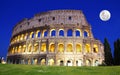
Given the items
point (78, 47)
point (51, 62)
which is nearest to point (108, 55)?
point (78, 47)

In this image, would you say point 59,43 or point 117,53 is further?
point 59,43

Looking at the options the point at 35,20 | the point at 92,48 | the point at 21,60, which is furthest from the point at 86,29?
the point at 21,60

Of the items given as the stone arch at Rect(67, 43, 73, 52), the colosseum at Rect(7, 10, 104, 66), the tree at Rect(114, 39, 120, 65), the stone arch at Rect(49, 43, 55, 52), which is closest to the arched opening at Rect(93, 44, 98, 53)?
the colosseum at Rect(7, 10, 104, 66)

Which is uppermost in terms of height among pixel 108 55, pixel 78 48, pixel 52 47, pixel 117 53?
pixel 52 47

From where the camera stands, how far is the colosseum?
4691 cm

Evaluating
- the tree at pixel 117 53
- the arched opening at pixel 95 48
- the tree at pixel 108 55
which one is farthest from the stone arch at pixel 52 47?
the tree at pixel 117 53

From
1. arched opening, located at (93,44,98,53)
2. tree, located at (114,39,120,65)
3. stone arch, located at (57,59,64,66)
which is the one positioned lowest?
stone arch, located at (57,59,64,66)

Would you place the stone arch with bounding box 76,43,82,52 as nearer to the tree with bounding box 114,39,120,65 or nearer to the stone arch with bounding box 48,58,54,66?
the stone arch with bounding box 48,58,54,66

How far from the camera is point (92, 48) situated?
161ft

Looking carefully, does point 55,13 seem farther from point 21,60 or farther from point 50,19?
point 21,60

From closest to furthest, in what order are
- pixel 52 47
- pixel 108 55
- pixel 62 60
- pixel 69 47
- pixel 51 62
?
pixel 108 55, pixel 62 60, pixel 51 62, pixel 69 47, pixel 52 47

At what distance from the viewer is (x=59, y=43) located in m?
48.0

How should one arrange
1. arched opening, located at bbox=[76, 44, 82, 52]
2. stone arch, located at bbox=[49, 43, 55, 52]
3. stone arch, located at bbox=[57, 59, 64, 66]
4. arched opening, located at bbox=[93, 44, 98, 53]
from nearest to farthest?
1. stone arch, located at bbox=[57, 59, 64, 66]
2. arched opening, located at bbox=[76, 44, 82, 52]
3. stone arch, located at bbox=[49, 43, 55, 52]
4. arched opening, located at bbox=[93, 44, 98, 53]

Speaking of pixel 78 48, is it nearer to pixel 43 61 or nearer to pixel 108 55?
pixel 43 61
